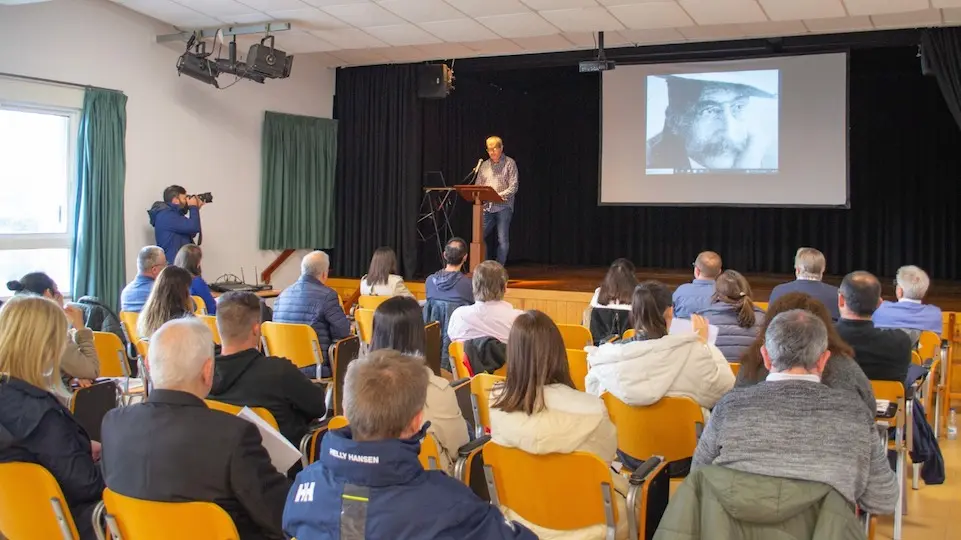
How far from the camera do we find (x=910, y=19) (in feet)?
24.1

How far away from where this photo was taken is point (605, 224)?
42.1 ft

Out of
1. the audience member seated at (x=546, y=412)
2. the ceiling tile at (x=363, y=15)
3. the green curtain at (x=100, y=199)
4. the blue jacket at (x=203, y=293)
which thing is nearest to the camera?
the audience member seated at (x=546, y=412)

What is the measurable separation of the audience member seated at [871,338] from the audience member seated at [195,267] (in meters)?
3.76

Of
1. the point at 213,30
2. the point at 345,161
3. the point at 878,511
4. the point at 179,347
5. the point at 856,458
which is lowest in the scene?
the point at 878,511

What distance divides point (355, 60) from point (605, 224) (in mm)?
4633

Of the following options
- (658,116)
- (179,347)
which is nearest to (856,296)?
(179,347)

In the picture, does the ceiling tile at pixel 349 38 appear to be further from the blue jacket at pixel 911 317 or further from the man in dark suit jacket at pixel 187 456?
the man in dark suit jacket at pixel 187 456

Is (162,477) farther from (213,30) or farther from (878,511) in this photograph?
(213,30)

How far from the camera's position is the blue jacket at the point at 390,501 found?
173 cm

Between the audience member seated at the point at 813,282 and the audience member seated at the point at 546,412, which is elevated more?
the audience member seated at the point at 813,282

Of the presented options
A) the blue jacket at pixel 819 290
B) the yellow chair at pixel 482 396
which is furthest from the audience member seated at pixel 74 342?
the blue jacket at pixel 819 290

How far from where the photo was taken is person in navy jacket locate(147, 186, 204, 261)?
7.71 meters

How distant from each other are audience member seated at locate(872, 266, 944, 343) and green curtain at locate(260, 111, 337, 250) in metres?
6.43

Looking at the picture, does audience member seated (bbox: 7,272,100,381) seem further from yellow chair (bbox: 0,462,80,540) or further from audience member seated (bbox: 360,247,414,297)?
audience member seated (bbox: 360,247,414,297)
